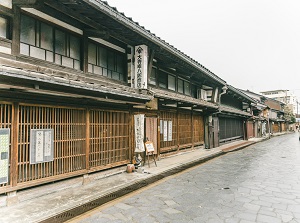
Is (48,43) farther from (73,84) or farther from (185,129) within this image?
(185,129)

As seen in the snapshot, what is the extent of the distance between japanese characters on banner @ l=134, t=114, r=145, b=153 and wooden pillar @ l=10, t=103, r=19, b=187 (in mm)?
5747

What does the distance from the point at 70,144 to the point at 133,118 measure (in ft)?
13.2

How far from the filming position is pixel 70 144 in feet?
28.2

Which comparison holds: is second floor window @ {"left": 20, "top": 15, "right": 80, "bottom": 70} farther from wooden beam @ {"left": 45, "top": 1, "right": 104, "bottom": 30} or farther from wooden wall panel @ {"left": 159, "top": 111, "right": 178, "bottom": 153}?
wooden wall panel @ {"left": 159, "top": 111, "right": 178, "bottom": 153}

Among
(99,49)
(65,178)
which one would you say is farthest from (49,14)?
(65,178)

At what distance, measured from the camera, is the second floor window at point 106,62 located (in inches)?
385

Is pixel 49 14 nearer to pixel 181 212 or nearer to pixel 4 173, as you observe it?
pixel 4 173

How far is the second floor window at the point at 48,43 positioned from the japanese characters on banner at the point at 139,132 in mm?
3971

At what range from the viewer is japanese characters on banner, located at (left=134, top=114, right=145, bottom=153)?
37.2 ft

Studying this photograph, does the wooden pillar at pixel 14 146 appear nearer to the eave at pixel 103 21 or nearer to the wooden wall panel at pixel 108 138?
the wooden wall panel at pixel 108 138

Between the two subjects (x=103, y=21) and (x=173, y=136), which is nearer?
(x=103, y=21)

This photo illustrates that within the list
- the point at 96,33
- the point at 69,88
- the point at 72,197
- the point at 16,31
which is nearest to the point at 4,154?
the point at 72,197

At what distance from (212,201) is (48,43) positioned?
807cm

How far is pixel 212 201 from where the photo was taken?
7.16 m
